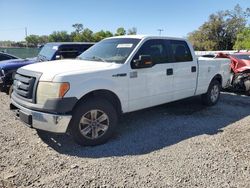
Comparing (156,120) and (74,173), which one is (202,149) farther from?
(74,173)

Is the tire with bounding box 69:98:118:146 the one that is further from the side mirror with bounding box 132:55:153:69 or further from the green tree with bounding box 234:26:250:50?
the green tree with bounding box 234:26:250:50

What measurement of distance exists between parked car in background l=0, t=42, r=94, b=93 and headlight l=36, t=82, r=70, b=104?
418 cm

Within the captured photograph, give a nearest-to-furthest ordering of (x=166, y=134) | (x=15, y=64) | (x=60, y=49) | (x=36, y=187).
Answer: (x=36, y=187) → (x=166, y=134) → (x=15, y=64) → (x=60, y=49)

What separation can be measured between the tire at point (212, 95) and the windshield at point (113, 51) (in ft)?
9.79

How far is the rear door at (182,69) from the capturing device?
620 cm

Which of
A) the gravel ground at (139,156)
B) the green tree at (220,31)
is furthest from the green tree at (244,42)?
the gravel ground at (139,156)

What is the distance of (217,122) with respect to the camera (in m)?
6.17

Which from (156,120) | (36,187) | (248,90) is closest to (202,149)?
(156,120)

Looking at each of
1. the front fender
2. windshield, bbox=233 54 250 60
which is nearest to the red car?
windshield, bbox=233 54 250 60

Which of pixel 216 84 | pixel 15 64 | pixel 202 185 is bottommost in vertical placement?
pixel 202 185

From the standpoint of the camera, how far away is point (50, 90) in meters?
→ 4.27

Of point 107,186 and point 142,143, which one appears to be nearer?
point 107,186

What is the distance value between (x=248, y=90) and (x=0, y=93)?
8.50 meters

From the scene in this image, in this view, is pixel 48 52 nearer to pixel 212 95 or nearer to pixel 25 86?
pixel 25 86
